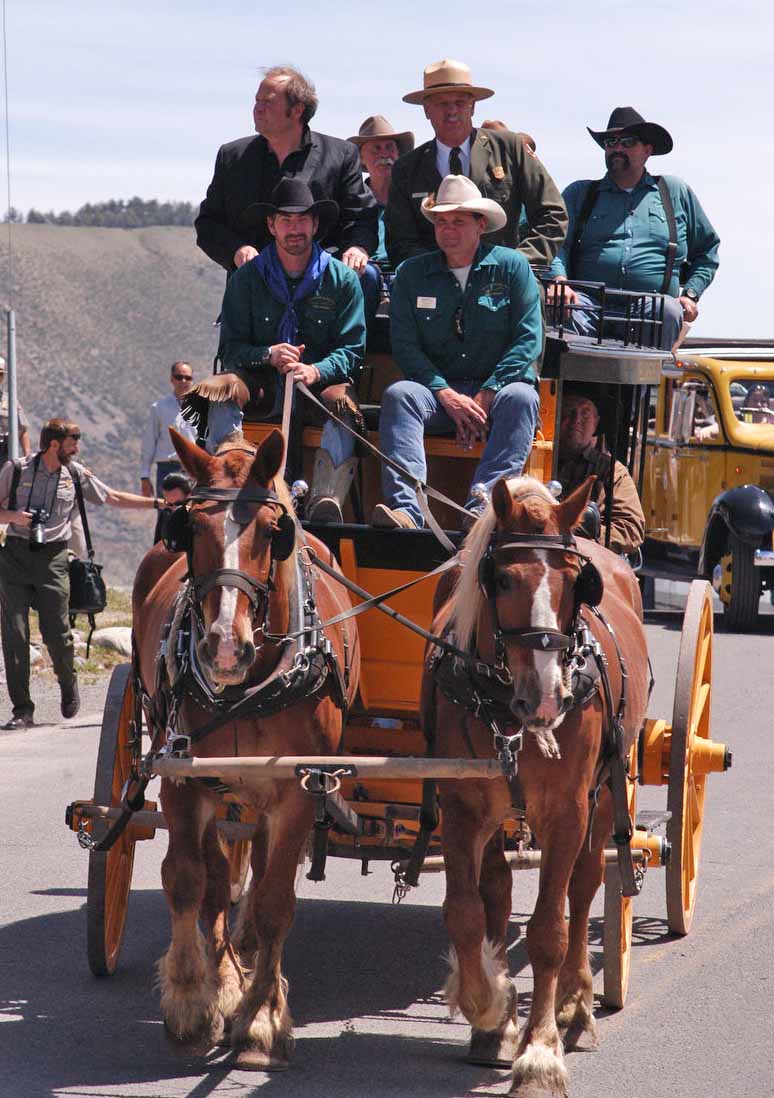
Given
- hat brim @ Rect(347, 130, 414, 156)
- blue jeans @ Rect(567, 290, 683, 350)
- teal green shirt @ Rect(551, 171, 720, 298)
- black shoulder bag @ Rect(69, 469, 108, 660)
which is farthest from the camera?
black shoulder bag @ Rect(69, 469, 108, 660)

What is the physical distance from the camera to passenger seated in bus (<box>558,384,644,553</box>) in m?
8.14

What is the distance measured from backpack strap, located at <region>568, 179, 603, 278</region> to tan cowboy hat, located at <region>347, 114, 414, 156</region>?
4.80 feet

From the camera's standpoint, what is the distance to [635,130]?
1059cm

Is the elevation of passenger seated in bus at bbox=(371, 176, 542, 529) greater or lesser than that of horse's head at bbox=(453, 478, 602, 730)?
greater

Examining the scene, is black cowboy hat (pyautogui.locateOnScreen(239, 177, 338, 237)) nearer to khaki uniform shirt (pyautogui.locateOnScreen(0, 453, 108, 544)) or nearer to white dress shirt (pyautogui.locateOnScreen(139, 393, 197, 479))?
khaki uniform shirt (pyautogui.locateOnScreen(0, 453, 108, 544))

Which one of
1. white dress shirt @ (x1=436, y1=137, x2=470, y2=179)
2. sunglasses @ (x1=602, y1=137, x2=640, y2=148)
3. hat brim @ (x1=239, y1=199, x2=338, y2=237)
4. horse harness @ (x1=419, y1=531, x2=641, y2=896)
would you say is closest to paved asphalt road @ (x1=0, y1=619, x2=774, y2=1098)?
horse harness @ (x1=419, y1=531, x2=641, y2=896)

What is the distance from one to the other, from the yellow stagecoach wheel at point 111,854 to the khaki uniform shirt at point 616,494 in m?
2.39

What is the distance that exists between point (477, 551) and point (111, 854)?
7.16 ft

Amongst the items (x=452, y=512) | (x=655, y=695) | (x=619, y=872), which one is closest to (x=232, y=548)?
(x=619, y=872)

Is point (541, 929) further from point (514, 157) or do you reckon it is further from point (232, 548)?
point (514, 157)

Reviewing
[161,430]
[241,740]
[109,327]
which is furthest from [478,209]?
[109,327]

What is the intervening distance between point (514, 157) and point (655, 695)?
6336 mm

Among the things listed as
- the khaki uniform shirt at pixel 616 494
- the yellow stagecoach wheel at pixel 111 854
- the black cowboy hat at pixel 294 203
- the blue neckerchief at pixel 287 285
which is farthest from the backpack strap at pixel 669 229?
the yellow stagecoach wheel at pixel 111 854

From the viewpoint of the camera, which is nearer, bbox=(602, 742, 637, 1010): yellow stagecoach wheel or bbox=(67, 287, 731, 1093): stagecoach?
bbox=(67, 287, 731, 1093): stagecoach
